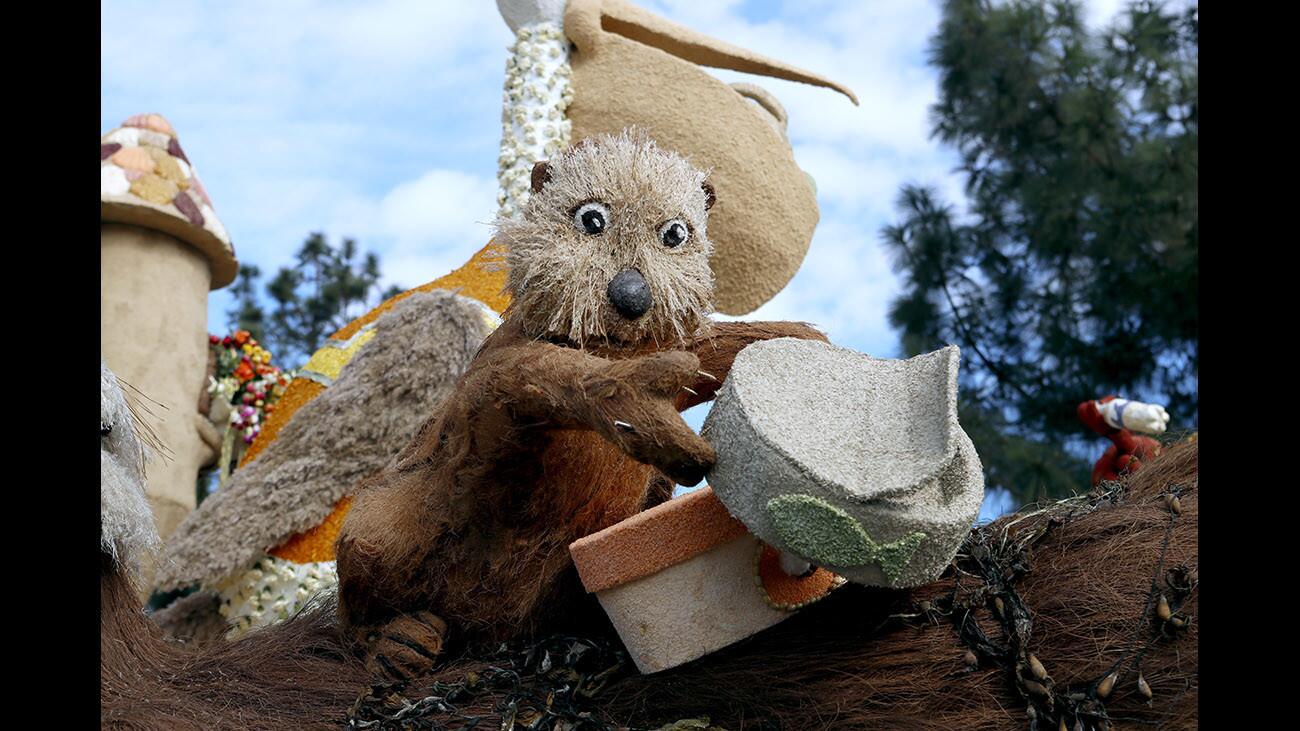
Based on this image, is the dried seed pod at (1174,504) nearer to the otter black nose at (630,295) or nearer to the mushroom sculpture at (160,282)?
the otter black nose at (630,295)

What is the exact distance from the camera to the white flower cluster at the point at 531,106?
7.46ft

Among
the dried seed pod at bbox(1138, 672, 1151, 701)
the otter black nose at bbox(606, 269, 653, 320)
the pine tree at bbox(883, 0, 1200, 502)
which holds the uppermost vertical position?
the otter black nose at bbox(606, 269, 653, 320)

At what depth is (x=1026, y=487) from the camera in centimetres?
402

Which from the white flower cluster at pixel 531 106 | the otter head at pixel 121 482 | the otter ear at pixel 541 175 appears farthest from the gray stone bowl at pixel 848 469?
the white flower cluster at pixel 531 106

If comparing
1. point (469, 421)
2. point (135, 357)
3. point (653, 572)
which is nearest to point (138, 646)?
point (469, 421)

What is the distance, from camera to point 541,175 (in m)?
1.31

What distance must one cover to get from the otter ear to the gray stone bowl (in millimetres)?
322

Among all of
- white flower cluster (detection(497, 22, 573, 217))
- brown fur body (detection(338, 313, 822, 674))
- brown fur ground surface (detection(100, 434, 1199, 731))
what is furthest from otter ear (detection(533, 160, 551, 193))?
white flower cluster (detection(497, 22, 573, 217))

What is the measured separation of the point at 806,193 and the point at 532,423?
4.77ft

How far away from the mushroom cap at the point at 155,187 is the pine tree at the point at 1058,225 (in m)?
2.64

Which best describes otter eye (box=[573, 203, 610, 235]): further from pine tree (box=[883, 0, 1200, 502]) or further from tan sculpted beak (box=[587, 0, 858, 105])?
pine tree (box=[883, 0, 1200, 502])

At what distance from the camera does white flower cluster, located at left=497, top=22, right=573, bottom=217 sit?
2273 millimetres

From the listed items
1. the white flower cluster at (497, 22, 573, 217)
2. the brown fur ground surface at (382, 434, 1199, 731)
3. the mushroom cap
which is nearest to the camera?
the brown fur ground surface at (382, 434, 1199, 731)

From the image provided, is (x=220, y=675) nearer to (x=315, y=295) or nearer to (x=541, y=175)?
(x=541, y=175)
